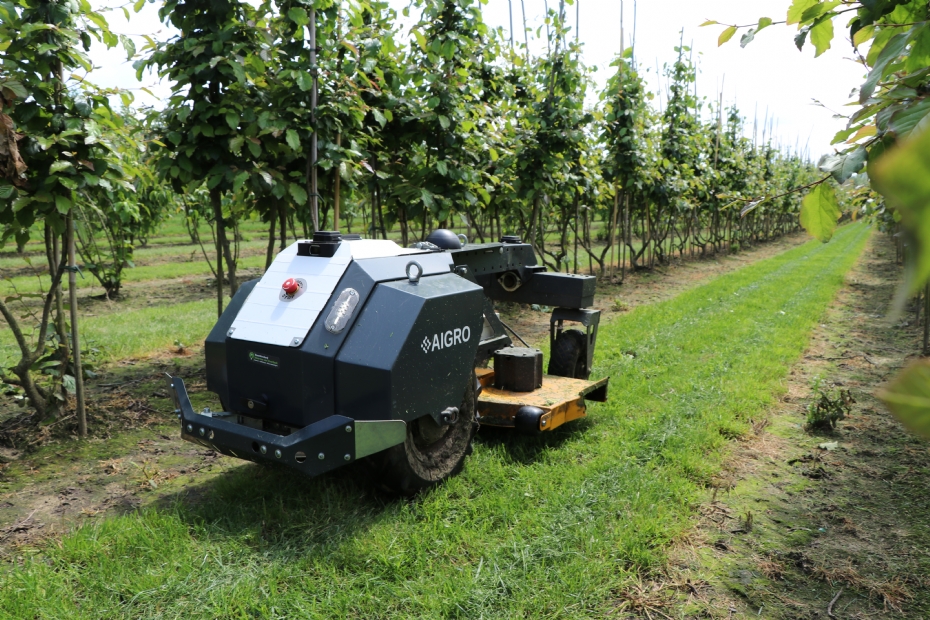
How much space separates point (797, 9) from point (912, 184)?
5.46 feet

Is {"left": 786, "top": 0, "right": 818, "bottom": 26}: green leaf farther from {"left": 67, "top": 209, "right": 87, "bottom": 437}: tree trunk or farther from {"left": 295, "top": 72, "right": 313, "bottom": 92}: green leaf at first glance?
{"left": 67, "top": 209, "right": 87, "bottom": 437}: tree trunk

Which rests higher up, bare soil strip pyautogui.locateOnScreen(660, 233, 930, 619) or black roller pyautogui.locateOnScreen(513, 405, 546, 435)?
black roller pyautogui.locateOnScreen(513, 405, 546, 435)

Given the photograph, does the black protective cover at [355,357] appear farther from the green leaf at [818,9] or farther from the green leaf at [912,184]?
the green leaf at [912,184]

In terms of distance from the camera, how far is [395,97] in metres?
7.06

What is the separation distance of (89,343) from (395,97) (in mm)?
3732

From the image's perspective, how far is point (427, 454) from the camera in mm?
3938

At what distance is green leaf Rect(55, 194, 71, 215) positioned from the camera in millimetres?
4316

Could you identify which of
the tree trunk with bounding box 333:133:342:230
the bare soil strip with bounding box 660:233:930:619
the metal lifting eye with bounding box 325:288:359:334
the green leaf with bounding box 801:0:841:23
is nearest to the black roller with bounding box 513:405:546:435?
the bare soil strip with bounding box 660:233:930:619

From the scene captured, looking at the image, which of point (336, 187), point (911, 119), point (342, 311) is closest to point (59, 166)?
point (342, 311)

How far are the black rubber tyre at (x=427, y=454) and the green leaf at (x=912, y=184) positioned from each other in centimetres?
345

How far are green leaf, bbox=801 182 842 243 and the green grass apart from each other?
2.03 m

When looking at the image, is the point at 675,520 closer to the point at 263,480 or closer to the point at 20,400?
the point at 263,480

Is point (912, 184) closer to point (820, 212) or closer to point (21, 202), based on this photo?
point (820, 212)

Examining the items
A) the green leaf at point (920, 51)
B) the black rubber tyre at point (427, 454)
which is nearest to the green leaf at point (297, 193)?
the black rubber tyre at point (427, 454)
